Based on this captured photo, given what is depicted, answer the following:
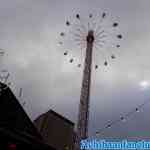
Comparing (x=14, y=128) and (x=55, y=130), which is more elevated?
(x=14, y=128)

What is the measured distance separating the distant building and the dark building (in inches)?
1386

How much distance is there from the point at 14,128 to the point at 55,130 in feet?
134

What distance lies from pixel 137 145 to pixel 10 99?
10504 millimetres

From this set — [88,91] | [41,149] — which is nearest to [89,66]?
[88,91]

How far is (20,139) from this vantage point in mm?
14094

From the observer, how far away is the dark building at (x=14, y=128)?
13930mm

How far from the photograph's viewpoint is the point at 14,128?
16.7 meters

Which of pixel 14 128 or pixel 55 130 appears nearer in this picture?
pixel 14 128

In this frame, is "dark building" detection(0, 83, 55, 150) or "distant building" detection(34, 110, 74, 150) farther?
"distant building" detection(34, 110, 74, 150)

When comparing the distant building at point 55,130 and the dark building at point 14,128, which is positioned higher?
the dark building at point 14,128

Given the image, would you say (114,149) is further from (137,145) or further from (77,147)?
(77,147)

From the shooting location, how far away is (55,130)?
56.9 m

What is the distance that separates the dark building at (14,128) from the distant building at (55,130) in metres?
35.2

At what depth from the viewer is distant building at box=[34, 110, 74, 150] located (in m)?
56.5
